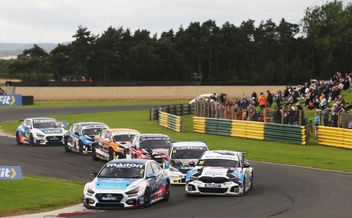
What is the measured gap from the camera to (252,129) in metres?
40.8

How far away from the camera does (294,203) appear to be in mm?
18531

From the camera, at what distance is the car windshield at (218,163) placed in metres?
21.0

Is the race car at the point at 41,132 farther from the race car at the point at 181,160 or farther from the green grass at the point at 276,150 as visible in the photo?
the race car at the point at 181,160

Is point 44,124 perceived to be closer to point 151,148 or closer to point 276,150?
point 276,150

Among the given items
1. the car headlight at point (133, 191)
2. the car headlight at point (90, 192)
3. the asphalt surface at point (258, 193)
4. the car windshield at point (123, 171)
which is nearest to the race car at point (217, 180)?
the asphalt surface at point (258, 193)

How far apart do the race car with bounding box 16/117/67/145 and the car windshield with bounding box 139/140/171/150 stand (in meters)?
12.4

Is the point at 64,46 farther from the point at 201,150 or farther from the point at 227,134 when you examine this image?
the point at 201,150

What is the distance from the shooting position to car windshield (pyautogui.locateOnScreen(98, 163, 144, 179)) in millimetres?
18484

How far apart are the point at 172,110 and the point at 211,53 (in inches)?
2621

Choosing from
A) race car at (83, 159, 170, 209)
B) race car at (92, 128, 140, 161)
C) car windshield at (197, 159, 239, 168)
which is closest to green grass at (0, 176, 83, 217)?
race car at (83, 159, 170, 209)

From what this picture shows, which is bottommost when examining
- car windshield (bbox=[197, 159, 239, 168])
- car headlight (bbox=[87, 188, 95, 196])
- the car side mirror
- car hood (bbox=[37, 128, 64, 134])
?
car headlight (bbox=[87, 188, 95, 196])

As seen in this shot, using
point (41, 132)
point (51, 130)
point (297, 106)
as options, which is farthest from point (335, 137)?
point (41, 132)

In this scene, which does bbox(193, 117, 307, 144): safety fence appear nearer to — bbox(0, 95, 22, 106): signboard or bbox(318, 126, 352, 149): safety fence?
bbox(318, 126, 352, 149): safety fence

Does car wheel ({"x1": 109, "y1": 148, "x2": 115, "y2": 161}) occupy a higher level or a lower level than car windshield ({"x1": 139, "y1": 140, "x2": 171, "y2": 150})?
lower
